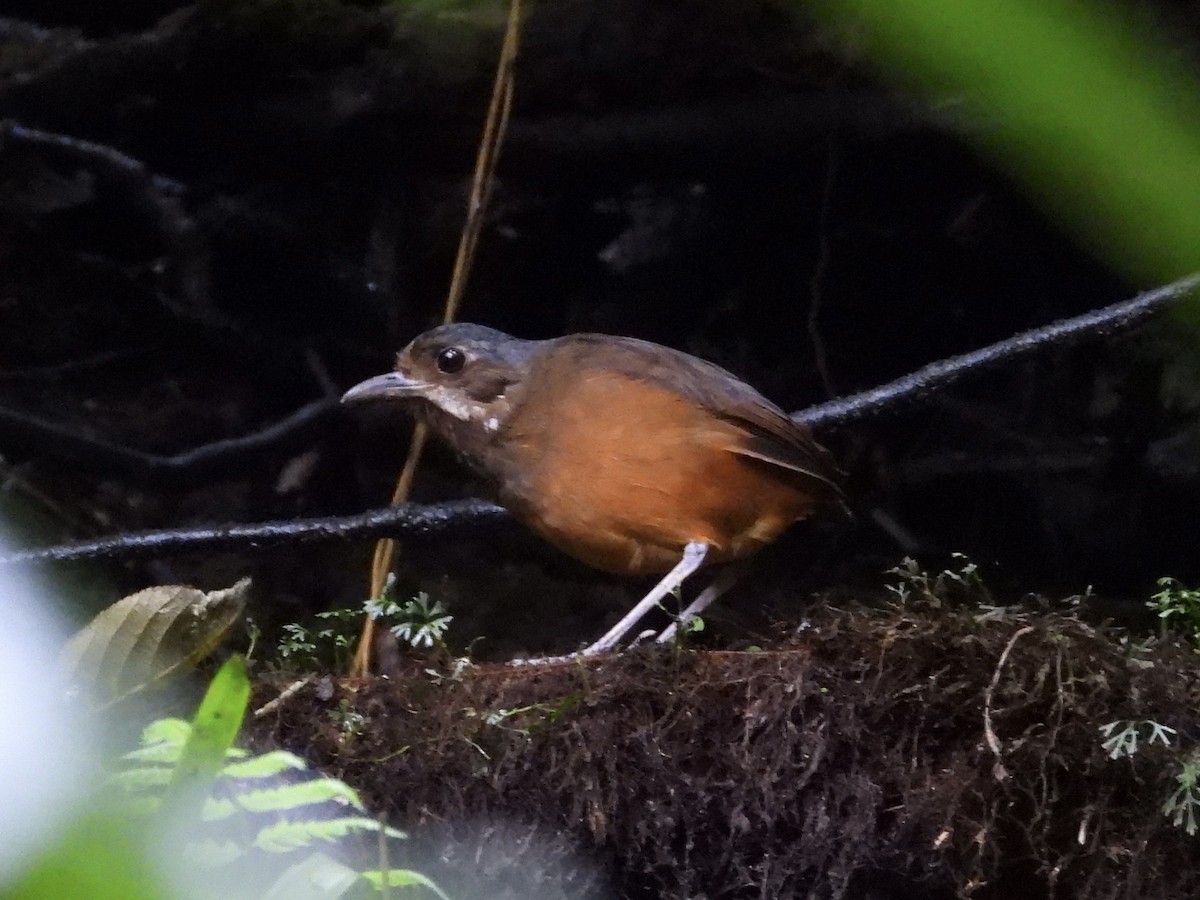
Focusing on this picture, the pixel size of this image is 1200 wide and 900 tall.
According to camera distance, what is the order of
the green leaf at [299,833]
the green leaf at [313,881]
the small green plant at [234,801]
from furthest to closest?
the green leaf at [299,833], the green leaf at [313,881], the small green plant at [234,801]

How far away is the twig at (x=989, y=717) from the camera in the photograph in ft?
4.76

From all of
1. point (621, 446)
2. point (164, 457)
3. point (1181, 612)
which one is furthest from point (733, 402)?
point (164, 457)

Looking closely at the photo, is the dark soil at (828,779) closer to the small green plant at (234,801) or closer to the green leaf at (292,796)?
the small green plant at (234,801)

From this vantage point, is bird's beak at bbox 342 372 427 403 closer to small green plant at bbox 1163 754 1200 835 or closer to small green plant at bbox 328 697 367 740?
small green plant at bbox 328 697 367 740

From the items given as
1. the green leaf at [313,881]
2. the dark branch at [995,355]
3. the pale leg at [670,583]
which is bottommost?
the green leaf at [313,881]

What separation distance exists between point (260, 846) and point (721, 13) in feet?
5.81

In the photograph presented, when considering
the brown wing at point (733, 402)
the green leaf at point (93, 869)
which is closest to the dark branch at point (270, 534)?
the brown wing at point (733, 402)

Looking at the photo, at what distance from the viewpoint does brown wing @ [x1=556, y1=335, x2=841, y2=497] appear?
194 centimetres

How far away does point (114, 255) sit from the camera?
2.37m

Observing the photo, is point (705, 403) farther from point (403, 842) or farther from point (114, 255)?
point (114, 255)

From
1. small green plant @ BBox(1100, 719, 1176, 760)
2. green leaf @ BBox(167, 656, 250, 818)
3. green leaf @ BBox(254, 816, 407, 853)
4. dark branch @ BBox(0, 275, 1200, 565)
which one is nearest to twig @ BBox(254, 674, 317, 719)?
green leaf @ BBox(254, 816, 407, 853)

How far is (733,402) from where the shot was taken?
1950 mm

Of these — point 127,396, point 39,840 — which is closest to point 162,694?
point 39,840

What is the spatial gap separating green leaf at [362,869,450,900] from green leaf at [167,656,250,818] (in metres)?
0.33
